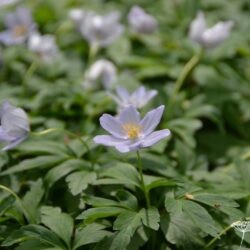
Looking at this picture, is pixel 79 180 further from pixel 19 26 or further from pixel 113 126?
pixel 19 26

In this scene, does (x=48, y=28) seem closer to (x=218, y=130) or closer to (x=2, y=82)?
(x=2, y=82)

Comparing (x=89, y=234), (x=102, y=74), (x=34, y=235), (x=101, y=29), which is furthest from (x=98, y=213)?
(x=101, y=29)

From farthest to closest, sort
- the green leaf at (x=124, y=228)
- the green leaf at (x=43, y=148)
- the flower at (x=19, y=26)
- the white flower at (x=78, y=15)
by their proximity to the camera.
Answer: the white flower at (x=78, y=15), the flower at (x=19, y=26), the green leaf at (x=43, y=148), the green leaf at (x=124, y=228)

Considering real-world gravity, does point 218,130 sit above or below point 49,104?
below

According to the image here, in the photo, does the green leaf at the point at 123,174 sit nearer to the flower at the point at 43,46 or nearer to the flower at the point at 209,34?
the flower at the point at 209,34

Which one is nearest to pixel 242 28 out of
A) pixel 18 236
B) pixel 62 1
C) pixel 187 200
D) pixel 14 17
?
pixel 62 1

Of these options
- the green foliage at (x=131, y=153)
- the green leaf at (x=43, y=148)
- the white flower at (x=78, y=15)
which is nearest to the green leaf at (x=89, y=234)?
the green foliage at (x=131, y=153)

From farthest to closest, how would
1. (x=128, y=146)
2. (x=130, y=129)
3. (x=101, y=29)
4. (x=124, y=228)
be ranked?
(x=101, y=29)
(x=130, y=129)
(x=128, y=146)
(x=124, y=228)
